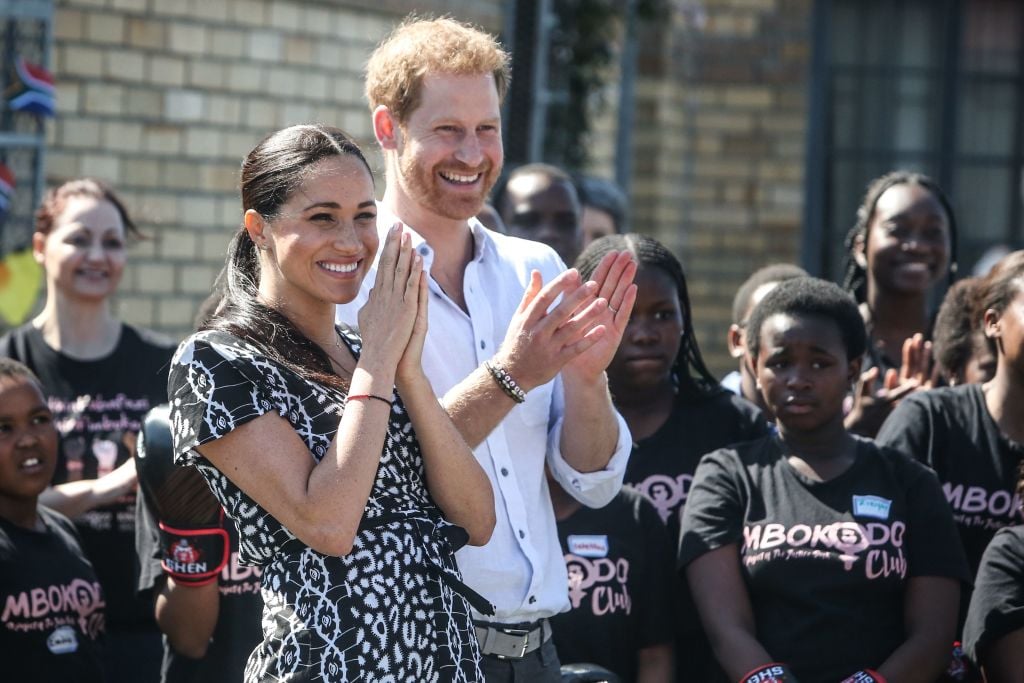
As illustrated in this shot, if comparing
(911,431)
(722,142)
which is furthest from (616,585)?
(722,142)

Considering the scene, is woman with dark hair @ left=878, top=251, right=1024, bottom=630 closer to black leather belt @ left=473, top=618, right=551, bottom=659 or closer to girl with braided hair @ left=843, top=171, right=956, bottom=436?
girl with braided hair @ left=843, top=171, right=956, bottom=436

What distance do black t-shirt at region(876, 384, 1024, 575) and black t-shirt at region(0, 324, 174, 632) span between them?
2270mm

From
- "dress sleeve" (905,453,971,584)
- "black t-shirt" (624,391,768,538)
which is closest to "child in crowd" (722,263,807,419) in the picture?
"black t-shirt" (624,391,768,538)

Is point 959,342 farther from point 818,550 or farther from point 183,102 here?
point 183,102

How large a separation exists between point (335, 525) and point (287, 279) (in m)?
0.56

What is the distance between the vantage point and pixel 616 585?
13.1 ft

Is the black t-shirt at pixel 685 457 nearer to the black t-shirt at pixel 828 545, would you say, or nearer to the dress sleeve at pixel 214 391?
the black t-shirt at pixel 828 545

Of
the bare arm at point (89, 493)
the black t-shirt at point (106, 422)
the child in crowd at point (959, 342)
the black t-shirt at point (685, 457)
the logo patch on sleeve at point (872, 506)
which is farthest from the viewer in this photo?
the child in crowd at point (959, 342)

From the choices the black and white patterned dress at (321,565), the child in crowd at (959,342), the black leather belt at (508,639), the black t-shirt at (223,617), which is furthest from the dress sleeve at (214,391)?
the child in crowd at (959,342)

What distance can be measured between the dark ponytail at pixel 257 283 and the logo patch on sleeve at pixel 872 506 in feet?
5.31

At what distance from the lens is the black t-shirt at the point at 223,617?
12.9 ft

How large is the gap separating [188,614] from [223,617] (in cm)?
20

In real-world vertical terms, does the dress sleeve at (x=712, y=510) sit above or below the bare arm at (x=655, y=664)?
above

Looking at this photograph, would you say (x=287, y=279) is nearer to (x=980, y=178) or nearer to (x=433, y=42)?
(x=433, y=42)
